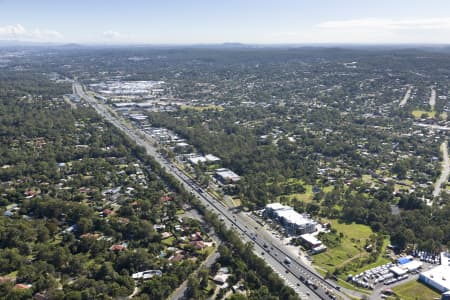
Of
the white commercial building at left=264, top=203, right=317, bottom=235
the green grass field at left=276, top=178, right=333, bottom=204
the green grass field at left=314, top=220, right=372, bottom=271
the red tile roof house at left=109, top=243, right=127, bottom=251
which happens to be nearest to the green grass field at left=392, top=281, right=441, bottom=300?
the green grass field at left=314, top=220, right=372, bottom=271

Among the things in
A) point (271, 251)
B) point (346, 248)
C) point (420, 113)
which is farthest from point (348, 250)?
point (420, 113)

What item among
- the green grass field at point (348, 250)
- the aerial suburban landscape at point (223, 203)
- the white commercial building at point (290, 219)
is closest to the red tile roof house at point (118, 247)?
the aerial suburban landscape at point (223, 203)

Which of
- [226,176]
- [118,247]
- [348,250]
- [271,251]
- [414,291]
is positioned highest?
[226,176]

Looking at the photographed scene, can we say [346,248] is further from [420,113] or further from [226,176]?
[420,113]

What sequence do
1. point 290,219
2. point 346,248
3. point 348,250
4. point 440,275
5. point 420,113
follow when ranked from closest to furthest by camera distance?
1. point 440,275
2. point 348,250
3. point 346,248
4. point 290,219
5. point 420,113

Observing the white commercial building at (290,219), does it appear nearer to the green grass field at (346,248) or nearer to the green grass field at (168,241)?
the green grass field at (346,248)

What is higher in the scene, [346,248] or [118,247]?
[118,247]
